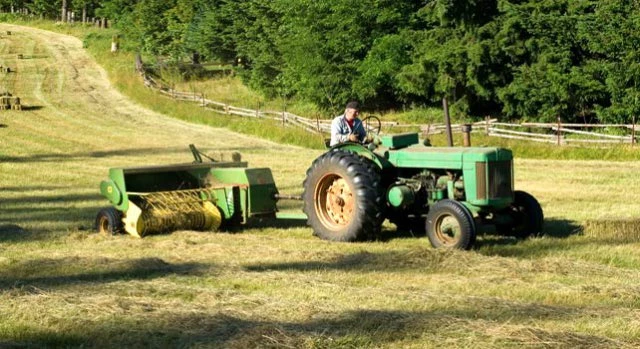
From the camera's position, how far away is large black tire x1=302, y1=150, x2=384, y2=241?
10945 mm

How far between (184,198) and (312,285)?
4.53m

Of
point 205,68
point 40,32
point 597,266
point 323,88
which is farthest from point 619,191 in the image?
point 40,32

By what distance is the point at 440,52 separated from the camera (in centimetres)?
3253

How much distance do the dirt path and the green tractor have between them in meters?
3.54

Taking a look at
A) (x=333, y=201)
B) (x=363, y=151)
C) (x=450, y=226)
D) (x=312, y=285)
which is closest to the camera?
(x=312, y=285)

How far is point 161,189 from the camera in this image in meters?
12.9

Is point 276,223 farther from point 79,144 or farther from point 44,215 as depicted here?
point 79,144

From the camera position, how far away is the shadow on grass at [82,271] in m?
8.38

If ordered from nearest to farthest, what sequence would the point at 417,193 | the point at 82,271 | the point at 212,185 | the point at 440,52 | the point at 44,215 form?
the point at 82,271 → the point at 417,193 → the point at 212,185 → the point at 44,215 → the point at 440,52

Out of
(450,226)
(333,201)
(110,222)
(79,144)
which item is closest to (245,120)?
(79,144)

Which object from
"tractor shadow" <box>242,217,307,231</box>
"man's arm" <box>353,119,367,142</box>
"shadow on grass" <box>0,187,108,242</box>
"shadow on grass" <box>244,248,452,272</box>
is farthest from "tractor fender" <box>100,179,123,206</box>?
"shadow on grass" <box>244,248,452,272</box>

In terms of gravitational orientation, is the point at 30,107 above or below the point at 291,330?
above

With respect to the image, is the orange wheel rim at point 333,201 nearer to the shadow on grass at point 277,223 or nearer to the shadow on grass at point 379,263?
the shadow on grass at point 277,223

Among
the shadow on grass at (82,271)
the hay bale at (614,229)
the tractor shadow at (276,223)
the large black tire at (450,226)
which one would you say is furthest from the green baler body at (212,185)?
the hay bale at (614,229)
